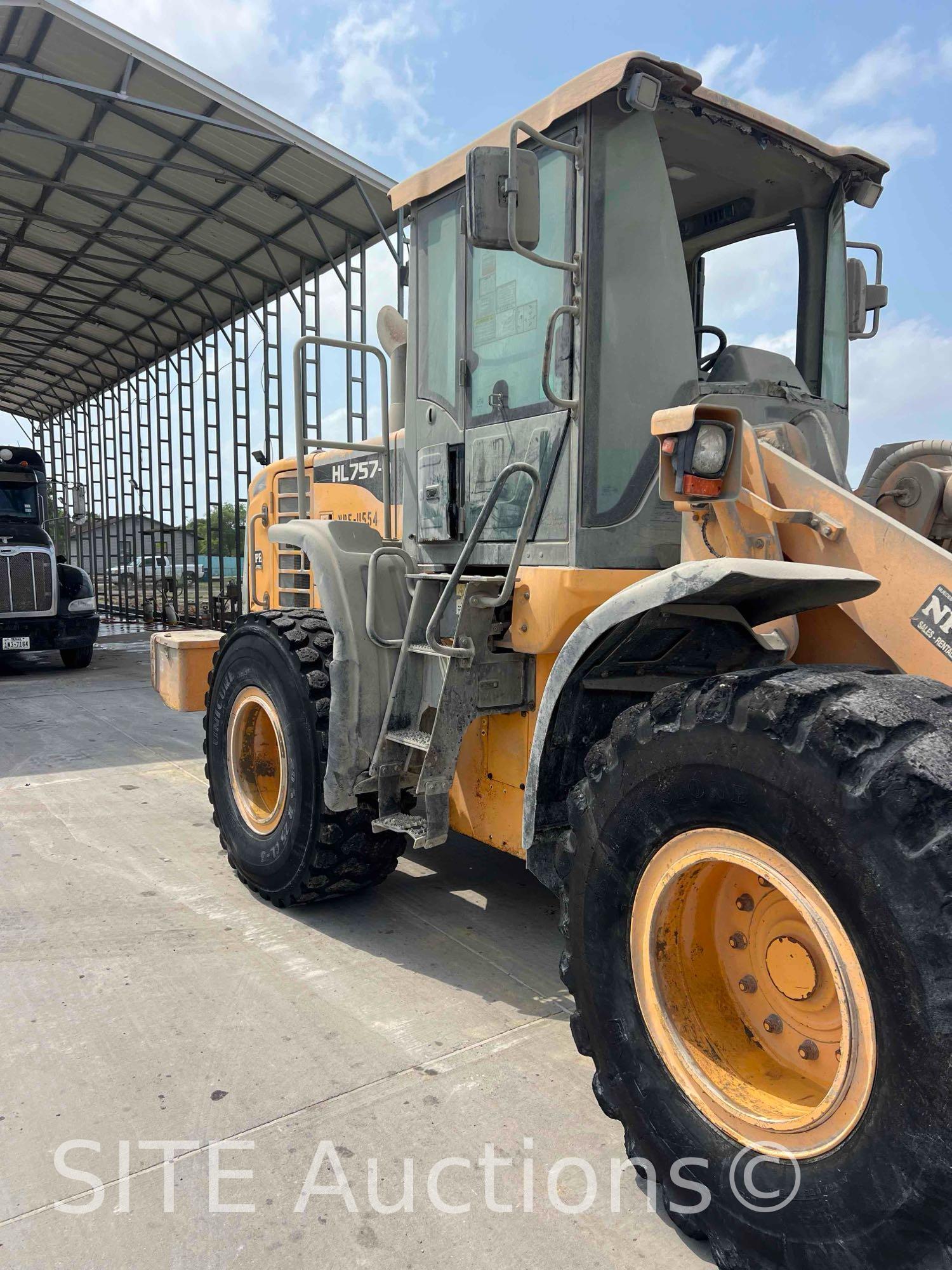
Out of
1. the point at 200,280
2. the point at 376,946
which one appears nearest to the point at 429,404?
the point at 376,946

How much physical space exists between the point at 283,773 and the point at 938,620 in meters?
2.76

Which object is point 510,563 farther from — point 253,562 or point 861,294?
point 253,562

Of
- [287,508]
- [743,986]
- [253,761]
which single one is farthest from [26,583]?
[743,986]

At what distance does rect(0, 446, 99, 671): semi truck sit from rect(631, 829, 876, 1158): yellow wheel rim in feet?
38.7

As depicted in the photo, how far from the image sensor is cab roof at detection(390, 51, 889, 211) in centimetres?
272

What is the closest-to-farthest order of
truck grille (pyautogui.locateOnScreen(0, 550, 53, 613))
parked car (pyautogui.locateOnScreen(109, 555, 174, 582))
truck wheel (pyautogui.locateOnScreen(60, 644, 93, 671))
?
1. truck grille (pyautogui.locateOnScreen(0, 550, 53, 613))
2. truck wheel (pyautogui.locateOnScreen(60, 644, 93, 671))
3. parked car (pyautogui.locateOnScreen(109, 555, 174, 582))

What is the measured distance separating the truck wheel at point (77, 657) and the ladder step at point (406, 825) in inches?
409

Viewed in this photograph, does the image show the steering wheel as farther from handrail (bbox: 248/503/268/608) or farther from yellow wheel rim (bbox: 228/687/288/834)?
handrail (bbox: 248/503/268/608)

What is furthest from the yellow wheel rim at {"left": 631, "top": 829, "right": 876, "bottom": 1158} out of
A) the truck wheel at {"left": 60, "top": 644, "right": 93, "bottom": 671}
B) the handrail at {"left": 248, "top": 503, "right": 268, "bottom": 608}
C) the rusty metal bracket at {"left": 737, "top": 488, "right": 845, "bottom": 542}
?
the truck wheel at {"left": 60, "top": 644, "right": 93, "bottom": 671}

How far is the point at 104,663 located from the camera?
13516 mm

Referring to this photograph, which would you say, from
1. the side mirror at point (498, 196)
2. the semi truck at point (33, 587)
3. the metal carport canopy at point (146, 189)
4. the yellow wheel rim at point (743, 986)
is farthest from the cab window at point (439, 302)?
the semi truck at point (33, 587)

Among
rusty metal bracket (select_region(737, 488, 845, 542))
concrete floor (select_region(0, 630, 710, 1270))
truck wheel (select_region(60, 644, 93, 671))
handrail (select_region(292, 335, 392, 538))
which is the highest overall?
handrail (select_region(292, 335, 392, 538))

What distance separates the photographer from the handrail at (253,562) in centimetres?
625

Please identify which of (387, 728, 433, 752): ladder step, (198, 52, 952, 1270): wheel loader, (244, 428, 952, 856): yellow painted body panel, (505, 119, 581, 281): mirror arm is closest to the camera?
(198, 52, 952, 1270): wheel loader
